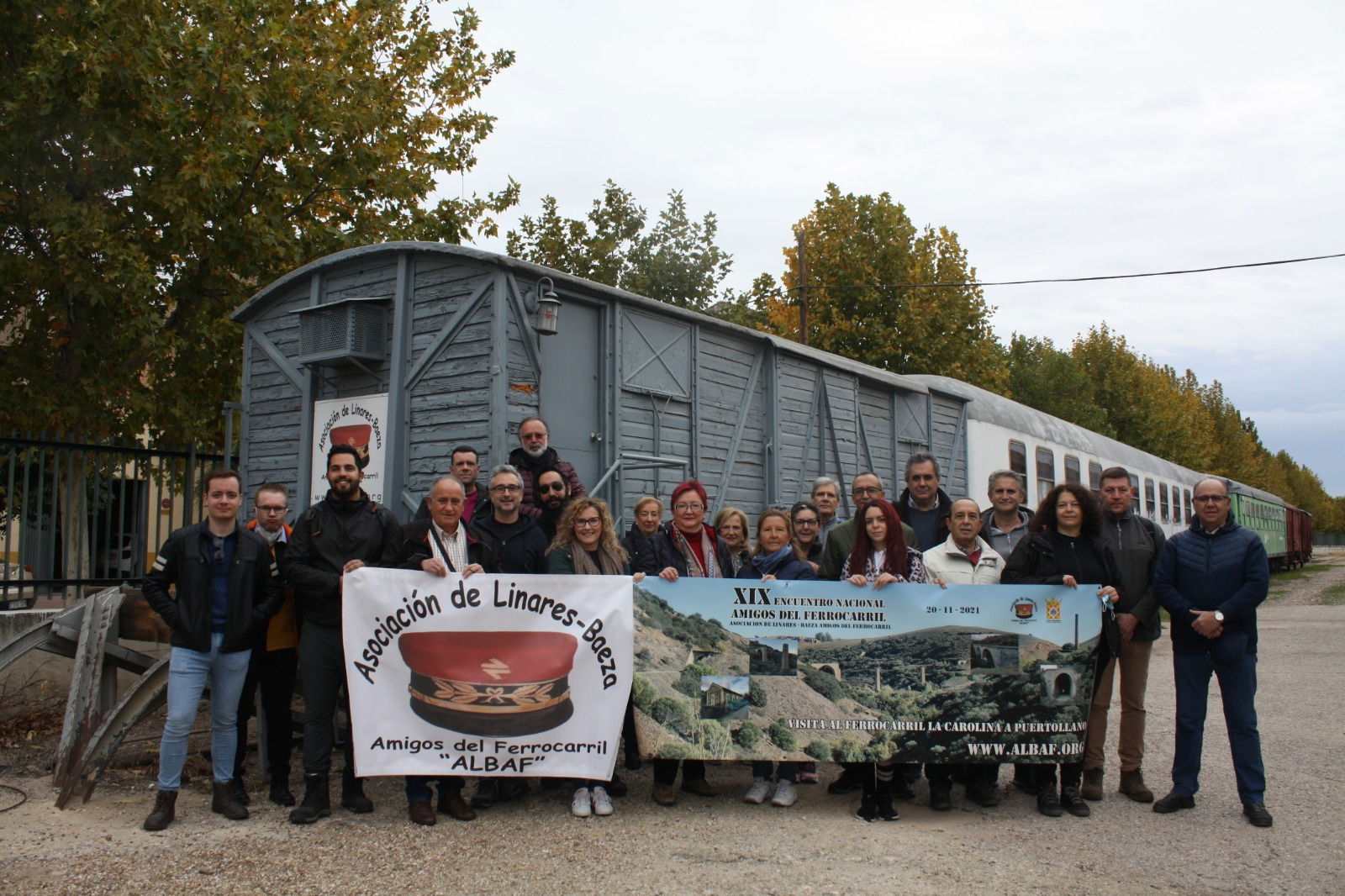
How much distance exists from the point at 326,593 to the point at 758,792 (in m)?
2.63

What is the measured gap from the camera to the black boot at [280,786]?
5.77 metres

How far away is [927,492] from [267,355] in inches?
260

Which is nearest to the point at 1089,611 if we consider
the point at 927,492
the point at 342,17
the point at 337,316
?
the point at 927,492

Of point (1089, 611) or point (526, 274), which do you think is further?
point (526, 274)

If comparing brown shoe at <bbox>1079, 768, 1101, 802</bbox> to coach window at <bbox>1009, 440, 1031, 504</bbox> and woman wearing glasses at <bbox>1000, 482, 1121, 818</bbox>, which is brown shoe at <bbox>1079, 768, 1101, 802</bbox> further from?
coach window at <bbox>1009, 440, 1031, 504</bbox>

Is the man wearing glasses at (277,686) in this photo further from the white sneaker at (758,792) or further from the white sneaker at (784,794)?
the white sneaker at (784,794)

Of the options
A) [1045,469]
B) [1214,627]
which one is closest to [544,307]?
[1214,627]

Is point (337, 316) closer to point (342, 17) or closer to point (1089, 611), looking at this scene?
point (1089, 611)

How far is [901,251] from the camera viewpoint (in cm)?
2970

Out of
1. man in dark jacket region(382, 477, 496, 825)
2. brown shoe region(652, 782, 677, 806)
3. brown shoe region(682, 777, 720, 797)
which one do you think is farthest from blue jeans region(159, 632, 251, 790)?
brown shoe region(682, 777, 720, 797)

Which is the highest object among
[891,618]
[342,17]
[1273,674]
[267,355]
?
[342,17]

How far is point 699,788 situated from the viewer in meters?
5.97

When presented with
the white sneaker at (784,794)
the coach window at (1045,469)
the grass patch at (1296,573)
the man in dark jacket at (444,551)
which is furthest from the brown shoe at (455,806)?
the grass patch at (1296,573)

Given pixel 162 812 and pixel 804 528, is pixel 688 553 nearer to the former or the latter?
pixel 804 528
